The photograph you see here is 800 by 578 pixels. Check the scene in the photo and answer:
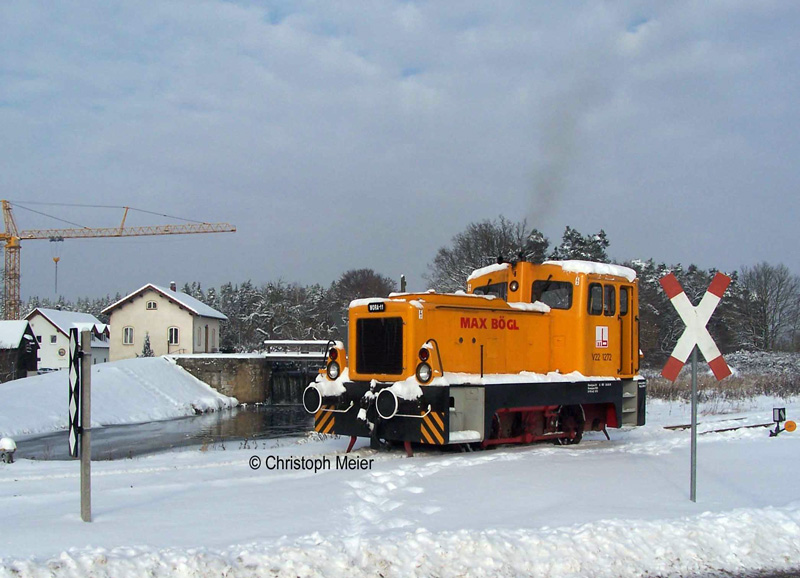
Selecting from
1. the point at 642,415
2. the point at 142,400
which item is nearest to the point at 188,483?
the point at 642,415

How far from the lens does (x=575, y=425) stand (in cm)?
1246

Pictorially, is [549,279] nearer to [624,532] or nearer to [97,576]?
[624,532]

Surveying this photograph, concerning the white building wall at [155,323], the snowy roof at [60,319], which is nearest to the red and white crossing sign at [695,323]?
the white building wall at [155,323]

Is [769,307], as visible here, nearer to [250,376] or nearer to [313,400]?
[250,376]

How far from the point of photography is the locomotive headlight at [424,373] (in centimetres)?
1021

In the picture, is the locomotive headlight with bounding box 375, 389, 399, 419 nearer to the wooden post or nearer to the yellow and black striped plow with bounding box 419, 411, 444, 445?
the yellow and black striped plow with bounding box 419, 411, 444, 445

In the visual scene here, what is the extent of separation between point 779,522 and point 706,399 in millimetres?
19304

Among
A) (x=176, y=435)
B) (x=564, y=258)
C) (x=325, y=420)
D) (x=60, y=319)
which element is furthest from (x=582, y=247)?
(x=60, y=319)

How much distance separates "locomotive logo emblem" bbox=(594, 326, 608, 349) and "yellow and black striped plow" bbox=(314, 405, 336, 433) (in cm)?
480

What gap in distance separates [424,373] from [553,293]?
3.50m

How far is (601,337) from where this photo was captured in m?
12.4

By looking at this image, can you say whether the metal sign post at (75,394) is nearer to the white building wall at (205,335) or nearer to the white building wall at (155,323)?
the white building wall at (155,323)

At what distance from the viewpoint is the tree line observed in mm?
45188

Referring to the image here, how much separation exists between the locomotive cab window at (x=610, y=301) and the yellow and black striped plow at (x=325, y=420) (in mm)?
5244
